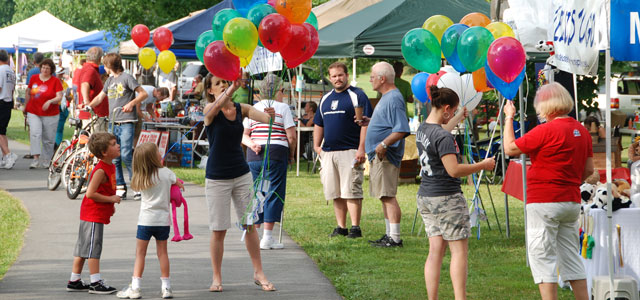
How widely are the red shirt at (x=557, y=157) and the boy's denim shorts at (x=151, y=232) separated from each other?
9.31 feet

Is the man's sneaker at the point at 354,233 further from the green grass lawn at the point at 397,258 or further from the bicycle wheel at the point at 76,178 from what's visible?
the bicycle wheel at the point at 76,178

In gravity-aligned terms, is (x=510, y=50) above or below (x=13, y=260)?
above

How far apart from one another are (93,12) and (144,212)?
2154cm

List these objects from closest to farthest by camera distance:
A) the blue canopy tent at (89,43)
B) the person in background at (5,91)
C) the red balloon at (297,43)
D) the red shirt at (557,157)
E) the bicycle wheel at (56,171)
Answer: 1. the red shirt at (557,157)
2. the red balloon at (297,43)
3. the bicycle wheel at (56,171)
4. the person in background at (5,91)
5. the blue canopy tent at (89,43)

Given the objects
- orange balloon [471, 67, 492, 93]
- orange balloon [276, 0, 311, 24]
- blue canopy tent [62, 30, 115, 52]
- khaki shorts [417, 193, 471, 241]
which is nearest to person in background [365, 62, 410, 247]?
orange balloon [471, 67, 492, 93]

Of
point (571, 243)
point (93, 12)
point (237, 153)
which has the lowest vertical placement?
point (571, 243)

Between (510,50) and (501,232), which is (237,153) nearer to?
(510,50)

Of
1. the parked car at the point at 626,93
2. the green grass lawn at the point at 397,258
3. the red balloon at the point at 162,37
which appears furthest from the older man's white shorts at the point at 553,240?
the parked car at the point at 626,93

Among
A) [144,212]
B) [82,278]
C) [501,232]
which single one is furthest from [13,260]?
[501,232]

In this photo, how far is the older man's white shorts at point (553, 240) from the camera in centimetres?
587

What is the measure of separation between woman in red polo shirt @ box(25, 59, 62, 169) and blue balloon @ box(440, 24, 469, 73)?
9.30m

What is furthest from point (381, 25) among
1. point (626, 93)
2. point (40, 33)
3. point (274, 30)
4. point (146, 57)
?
point (40, 33)

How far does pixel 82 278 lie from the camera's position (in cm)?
732

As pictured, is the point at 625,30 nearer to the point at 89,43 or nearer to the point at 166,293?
the point at 166,293
